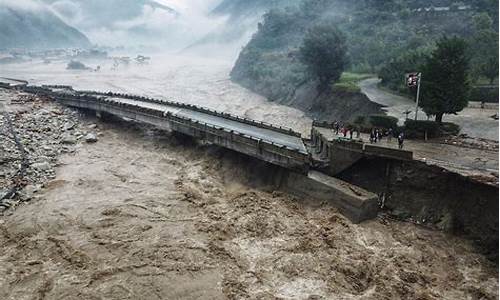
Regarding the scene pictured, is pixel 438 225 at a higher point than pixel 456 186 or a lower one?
lower

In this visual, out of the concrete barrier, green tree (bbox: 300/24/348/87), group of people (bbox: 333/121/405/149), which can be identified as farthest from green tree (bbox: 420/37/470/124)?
green tree (bbox: 300/24/348/87)

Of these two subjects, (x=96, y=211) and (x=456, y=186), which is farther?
(x=96, y=211)

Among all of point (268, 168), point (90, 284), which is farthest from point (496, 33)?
point (90, 284)

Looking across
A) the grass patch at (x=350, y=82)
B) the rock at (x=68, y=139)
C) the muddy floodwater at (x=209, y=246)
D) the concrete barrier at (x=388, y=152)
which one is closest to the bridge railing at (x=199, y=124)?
the muddy floodwater at (x=209, y=246)

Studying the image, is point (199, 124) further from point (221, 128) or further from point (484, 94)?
point (484, 94)

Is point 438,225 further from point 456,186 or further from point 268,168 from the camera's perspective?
point 268,168

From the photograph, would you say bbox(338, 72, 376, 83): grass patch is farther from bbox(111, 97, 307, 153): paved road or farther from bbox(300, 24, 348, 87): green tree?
bbox(111, 97, 307, 153): paved road
